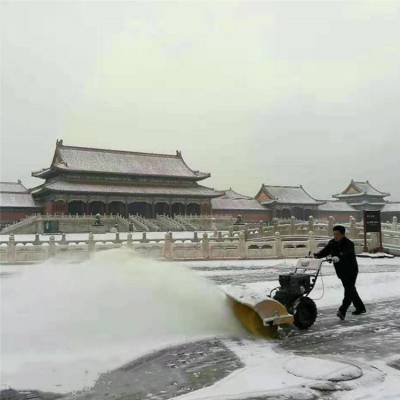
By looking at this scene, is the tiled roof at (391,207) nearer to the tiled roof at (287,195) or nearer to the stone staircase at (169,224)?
the tiled roof at (287,195)

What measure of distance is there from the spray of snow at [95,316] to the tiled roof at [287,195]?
49188 mm

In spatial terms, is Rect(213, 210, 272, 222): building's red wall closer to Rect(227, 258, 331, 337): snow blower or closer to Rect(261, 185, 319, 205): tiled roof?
Rect(261, 185, 319, 205): tiled roof

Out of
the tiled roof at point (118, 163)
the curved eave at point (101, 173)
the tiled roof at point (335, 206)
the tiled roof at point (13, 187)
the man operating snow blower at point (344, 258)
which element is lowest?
the man operating snow blower at point (344, 258)


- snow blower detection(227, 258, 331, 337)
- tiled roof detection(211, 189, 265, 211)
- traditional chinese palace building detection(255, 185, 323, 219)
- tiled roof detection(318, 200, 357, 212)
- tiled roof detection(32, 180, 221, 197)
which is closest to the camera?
snow blower detection(227, 258, 331, 337)

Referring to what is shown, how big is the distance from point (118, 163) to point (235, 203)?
49.8 ft

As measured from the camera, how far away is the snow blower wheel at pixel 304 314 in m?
5.85

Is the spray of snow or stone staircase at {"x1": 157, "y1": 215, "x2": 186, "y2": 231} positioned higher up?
stone staircase at {"x1": 157, "y1": 215, "x2": 186, "y2": 231}

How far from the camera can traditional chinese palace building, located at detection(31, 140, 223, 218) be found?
42.8 metres

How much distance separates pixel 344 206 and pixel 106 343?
5940 cm

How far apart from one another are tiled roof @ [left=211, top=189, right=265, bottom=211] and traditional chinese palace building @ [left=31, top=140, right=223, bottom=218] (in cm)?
248

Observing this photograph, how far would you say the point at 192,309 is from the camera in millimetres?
6043

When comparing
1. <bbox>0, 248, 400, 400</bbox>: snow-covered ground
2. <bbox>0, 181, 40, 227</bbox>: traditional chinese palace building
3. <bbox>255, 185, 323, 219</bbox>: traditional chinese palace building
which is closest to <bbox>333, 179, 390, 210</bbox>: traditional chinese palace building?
<bbox>255, 185, 323, 219</bbox>: traditional chinese palace building

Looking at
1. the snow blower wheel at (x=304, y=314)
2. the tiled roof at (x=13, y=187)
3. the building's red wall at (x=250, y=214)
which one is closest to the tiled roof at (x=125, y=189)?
the tiled roof at (x=13, y=187)

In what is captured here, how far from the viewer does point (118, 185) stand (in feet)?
150
